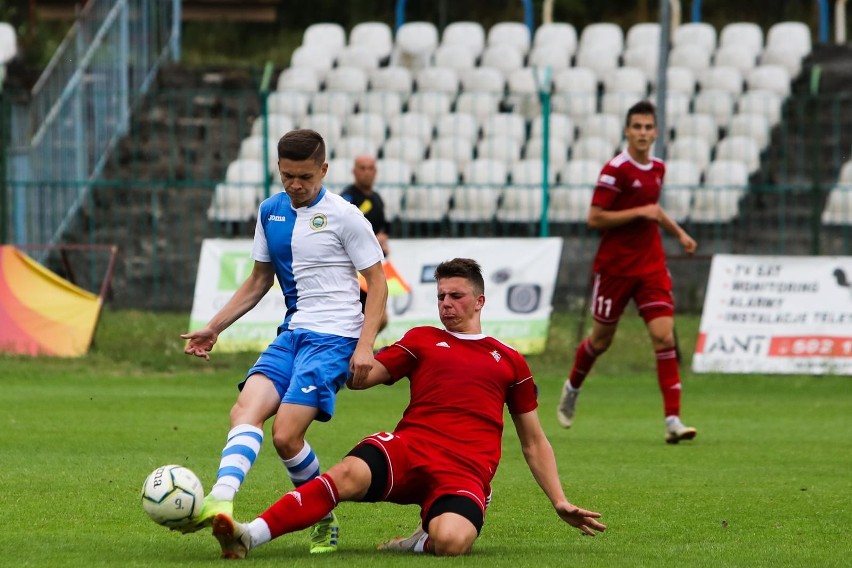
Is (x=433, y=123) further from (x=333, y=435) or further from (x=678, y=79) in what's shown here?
(x=333, y=435)

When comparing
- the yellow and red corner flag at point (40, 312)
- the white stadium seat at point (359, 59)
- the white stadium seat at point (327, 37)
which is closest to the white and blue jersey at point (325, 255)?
the yellow and red corner flag at point (40, 312)

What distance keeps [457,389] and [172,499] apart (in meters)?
1.42

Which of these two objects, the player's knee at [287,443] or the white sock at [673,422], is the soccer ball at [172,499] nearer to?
the player's knee at [287,443]

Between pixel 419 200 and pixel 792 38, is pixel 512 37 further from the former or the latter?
pixel 419 200

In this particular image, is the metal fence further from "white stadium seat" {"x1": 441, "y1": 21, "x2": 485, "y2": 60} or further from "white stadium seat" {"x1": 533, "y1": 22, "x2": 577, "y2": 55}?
"white stadium seat" {"x1": 441, "y1": 21, "x2": 485, "y2": 60}

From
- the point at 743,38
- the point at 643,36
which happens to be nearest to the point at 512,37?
the point at 643,36

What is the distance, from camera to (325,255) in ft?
23.0

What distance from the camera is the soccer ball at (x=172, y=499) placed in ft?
19.8

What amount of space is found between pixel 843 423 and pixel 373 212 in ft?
15.5

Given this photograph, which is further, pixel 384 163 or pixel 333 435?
pixel 384 163

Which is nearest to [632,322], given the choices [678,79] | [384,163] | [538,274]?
[538,274]

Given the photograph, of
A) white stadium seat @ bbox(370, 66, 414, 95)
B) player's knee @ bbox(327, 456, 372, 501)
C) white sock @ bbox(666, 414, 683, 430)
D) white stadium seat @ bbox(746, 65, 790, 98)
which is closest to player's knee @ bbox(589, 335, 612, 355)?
white sock @ bbox(666, 414, 683, 430)

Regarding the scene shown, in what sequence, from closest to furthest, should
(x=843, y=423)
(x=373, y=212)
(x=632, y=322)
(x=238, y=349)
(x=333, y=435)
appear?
1. (x=333, y=435)
2. (x=843, y=423)
3. (x=373, y=212)
4. (x=238, y=349)
5. (x=632, y=322)

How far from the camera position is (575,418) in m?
13.1
